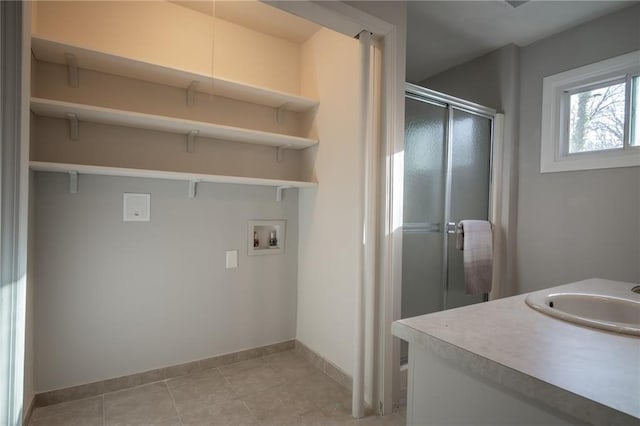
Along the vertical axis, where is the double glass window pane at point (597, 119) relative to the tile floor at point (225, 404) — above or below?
above

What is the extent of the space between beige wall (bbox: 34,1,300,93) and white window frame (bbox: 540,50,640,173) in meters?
1.95

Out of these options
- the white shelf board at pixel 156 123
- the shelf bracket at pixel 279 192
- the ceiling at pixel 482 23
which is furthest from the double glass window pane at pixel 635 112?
the shelf bracket at pixel 279 192

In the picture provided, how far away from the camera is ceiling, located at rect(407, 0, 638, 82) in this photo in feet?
7.04

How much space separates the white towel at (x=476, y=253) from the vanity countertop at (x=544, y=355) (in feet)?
4.53

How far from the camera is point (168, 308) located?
224 cm

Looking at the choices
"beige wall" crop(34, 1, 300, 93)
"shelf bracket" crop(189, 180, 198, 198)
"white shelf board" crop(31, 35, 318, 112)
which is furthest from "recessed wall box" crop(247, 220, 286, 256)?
"beige wall" crop(34, 1, 300, 93)

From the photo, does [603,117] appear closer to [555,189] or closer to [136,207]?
[555,189]

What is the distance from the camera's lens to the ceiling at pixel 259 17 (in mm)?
2191

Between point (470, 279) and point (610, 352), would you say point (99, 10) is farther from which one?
point (470, 279)

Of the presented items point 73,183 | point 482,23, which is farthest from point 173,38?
point 482,23

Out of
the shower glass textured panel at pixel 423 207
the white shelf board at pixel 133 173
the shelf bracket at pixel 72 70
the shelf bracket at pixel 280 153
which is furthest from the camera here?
the shelf bracket at pixel 280 153

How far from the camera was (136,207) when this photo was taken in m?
2.12

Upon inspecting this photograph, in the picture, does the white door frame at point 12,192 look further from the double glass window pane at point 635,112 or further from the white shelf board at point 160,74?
the double glass window pane at point 635,112

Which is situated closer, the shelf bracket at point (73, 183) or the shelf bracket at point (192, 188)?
the shelf bracket at point (73, 183)
